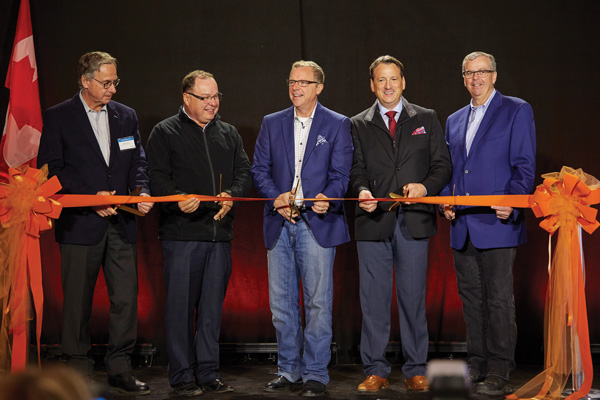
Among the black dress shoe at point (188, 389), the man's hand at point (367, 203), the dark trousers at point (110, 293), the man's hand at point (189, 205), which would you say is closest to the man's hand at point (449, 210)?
the man's hand at point (367, 203)

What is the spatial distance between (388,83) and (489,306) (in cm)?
163

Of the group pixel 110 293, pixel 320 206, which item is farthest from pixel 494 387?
pixel 110 293

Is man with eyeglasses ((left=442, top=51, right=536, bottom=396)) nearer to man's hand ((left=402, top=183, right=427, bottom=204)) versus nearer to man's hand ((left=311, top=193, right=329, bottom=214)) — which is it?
man's hand ((left=402, top=183, right=427, bottom=204))

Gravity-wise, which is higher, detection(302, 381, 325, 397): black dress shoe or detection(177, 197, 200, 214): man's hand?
detection(177, 197, 200, 214): man's hand

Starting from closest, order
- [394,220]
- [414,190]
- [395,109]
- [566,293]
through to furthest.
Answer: [566,293] < [414,190] < [394,220] < [395,109]

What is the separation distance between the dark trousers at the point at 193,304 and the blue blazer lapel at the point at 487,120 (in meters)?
1.84

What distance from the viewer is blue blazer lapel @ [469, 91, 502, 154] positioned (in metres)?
4.47

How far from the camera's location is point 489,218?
14.4 ft

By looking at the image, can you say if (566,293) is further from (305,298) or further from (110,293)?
(110,293)

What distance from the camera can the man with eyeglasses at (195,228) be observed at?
4.32 metres

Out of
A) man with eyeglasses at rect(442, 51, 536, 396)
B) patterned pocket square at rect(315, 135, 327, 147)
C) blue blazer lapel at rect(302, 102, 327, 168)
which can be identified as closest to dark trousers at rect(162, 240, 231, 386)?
blue blazer lapel at rect(302, 102, 327, 168)

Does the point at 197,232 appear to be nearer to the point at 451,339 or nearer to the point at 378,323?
the point at 378,323

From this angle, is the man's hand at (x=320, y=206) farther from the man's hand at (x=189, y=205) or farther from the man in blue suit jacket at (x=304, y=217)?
the man's hand at (x=189, y=205)

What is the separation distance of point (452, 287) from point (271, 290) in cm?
186
